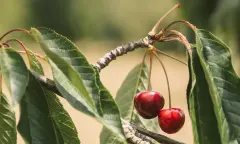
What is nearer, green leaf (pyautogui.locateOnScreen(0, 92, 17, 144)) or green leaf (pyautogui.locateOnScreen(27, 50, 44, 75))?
green leaf (pyautogui.locateOnScreen(0, 92, 17, 144))

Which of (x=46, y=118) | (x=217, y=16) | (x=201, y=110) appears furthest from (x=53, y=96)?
(x=217, y=16)

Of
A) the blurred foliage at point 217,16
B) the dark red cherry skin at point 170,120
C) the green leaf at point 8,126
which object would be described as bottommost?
the dark red cherry skin at point 170,120

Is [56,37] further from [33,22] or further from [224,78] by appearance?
[33,22]

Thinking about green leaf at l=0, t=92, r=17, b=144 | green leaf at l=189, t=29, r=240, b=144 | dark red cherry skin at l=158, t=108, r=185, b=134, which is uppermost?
green leaf at l=189, t=29, r=240, b=144

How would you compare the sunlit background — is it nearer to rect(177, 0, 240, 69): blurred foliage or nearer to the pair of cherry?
rect(177, 0, 240, 69): blurred foliage

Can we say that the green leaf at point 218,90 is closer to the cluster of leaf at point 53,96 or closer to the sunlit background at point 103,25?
the cluster of leaf at point 53,96

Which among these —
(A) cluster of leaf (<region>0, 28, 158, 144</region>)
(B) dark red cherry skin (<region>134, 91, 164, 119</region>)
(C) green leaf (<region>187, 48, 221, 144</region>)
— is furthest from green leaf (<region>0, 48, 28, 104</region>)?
(B) dark red cherry skin (<region>134, 91, 164, 119</region>)

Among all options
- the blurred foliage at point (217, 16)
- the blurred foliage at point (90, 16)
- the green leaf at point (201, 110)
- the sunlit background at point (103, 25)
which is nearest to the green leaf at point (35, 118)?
the green leaf at point (201, 110)

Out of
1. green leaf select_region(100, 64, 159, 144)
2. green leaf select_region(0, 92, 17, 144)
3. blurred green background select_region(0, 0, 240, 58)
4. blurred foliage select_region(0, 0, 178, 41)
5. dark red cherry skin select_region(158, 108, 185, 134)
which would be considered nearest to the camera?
green leaf select_region(0, 92, 17, 144)
